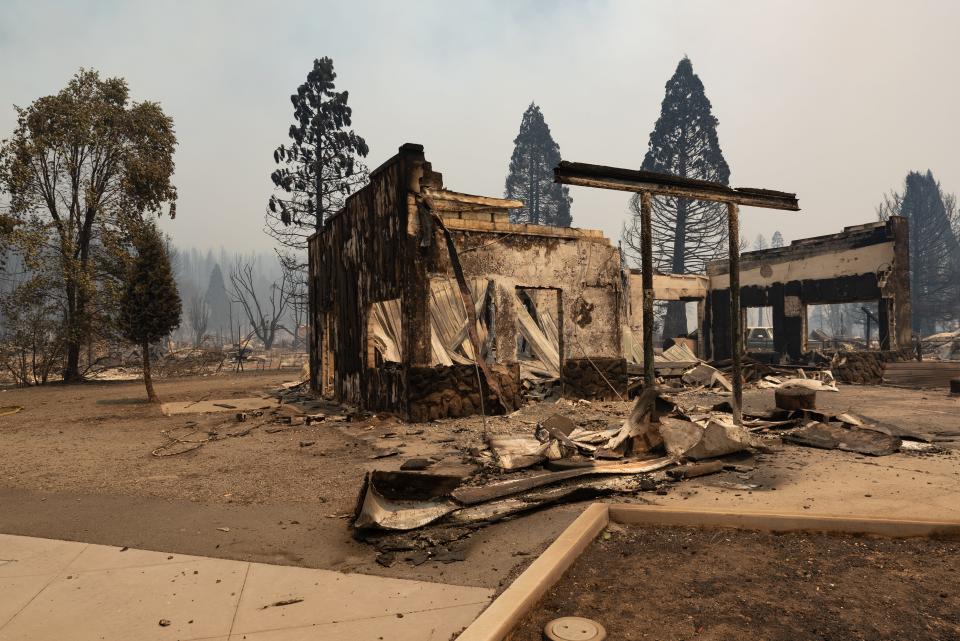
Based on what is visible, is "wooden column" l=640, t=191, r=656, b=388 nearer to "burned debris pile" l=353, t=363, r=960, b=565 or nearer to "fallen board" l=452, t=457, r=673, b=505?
"burned debris pile" l=353, t=363, r=960, b=565

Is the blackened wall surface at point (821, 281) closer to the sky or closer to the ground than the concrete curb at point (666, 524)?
closer to the sky

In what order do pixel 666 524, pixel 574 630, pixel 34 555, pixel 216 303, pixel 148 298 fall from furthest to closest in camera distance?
pixel 216 303
pixel 148 298
pixel 666 524
pixel 34 555
pixel 574 630

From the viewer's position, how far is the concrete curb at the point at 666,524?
108 inches

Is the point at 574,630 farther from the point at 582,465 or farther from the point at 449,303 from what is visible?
the point at 449,303

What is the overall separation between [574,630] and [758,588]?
1.13 metres

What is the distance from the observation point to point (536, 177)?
4866 cm

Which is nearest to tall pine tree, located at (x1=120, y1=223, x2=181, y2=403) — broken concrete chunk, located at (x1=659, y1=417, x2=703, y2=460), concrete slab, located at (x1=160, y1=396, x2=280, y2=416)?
concrete slab, located at (x1=160, y1=396, x2=280, y2=416)

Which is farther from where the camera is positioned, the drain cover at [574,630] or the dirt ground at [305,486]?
the dirt ground at [305,486]

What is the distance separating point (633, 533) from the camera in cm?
367

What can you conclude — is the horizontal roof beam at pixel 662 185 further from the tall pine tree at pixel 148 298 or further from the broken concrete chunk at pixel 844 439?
the tall pine tree at pixel 148 298

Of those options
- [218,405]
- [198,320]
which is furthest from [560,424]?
[198,320]

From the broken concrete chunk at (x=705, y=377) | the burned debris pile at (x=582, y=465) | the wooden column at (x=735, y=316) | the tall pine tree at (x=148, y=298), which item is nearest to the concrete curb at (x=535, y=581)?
the burned debris pile at (x=582, y=465)

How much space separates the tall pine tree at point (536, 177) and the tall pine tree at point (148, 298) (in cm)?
3756

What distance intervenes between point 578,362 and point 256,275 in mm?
186792
